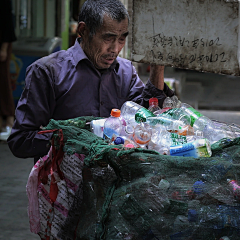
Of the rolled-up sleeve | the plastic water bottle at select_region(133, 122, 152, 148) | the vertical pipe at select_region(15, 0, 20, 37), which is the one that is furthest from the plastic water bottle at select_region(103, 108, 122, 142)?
the vertical pipe at select_region(15, 0, 20, 37)

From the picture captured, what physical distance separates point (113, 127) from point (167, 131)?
0.92 ft

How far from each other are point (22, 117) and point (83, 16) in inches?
29.3

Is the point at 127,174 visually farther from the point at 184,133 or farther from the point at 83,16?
the point at 83,16

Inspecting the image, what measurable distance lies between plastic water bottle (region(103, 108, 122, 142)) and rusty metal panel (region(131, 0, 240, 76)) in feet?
1.15

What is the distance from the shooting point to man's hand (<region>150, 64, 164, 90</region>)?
2.59 metres

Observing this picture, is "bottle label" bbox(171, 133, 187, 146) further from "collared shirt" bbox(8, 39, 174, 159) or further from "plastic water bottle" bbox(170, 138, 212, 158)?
"collared shirt" bbox(8, 39, 174, 159)

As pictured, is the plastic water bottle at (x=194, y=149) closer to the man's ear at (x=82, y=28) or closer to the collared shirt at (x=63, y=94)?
the collared shirt at (x=63, y=94)

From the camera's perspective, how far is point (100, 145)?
67.7 inches

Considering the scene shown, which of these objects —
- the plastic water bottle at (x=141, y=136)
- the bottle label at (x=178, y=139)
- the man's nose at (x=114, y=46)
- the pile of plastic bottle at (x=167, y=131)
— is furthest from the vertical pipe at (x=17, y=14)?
the bottle label at (x=178, y=139)

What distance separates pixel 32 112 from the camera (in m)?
2.40

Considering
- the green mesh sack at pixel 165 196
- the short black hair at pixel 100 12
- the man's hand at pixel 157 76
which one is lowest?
the green mesh sack at pixel 165 196

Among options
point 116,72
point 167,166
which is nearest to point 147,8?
point 116,72

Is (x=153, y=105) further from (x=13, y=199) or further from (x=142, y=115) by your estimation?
(x=13, y=199)

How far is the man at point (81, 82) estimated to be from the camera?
2.39m
